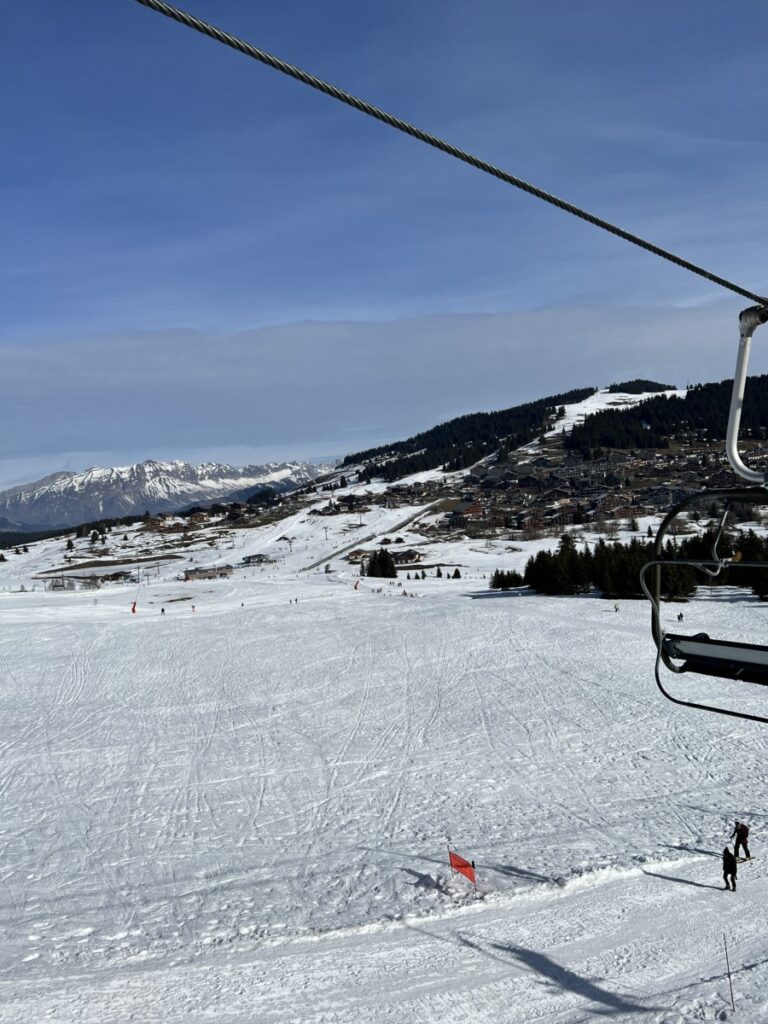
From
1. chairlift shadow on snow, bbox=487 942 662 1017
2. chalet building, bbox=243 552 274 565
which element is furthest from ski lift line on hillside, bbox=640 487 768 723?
chalet building, bbox=243 552 274 565

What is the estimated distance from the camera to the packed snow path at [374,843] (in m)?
10.0

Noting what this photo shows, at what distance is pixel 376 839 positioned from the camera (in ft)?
50.3

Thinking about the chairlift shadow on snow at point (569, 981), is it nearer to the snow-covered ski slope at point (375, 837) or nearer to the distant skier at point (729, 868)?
the snow-covered ski slope at point (375, 837)

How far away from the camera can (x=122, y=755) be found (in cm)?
2180

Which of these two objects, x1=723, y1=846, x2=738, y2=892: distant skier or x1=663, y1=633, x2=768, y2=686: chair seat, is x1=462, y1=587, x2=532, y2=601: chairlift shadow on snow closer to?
x1=723, y1=846, x2=738, y2=892: distant skier

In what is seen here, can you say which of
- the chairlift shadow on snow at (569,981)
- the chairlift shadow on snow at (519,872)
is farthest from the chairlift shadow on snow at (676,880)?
the chairlift shadow on snow at (569,981)

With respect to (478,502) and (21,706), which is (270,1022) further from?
(478,502)

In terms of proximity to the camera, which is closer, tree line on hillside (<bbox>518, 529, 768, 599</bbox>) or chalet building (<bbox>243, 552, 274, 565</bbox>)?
tree line on hillside (<bbox>518, 529, 768, 599</bbox>)

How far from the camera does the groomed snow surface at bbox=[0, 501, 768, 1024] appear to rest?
10.0 metres

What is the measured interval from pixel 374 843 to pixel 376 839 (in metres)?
0.21

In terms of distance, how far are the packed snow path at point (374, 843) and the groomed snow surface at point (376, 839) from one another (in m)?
0.06

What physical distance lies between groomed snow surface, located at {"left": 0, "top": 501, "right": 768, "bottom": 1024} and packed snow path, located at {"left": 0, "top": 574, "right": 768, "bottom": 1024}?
0.06m

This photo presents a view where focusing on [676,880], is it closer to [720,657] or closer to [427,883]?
[427,883]

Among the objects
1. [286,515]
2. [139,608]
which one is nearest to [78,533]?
[286,515]
